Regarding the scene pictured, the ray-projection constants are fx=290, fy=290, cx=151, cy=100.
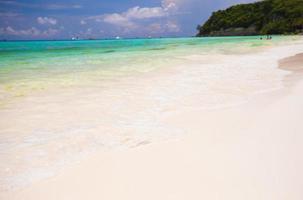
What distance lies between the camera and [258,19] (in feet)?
338

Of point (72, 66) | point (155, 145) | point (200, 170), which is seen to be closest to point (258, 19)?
point (72, 66)

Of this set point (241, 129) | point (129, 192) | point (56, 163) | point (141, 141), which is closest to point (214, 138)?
point (241, 129)

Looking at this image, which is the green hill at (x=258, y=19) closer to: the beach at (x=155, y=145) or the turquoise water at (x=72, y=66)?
the turquoise water at (x=72, y=66)

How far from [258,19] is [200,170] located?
111m

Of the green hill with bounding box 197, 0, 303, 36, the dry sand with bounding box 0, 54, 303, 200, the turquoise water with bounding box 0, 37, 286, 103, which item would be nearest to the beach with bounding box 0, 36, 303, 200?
the dry sand with bounding box 0, 54, 303, 200

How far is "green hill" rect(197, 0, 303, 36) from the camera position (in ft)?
289

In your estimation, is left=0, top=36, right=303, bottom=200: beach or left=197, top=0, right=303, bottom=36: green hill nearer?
left=0, top=36, right=303, bottom=200: beach

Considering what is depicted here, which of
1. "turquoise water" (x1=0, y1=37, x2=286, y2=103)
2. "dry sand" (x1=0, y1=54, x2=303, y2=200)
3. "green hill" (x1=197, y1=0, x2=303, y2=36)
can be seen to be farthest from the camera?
"green hill" (x1=197, y1=0, x2=303, y2=36)

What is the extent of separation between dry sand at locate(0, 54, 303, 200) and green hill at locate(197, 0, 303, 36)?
86.9 metres

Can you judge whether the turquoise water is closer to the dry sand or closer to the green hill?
the dry sand

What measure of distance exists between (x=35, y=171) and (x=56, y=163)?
22 cm

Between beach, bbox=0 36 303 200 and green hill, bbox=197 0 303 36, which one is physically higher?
green hill, bbox=197 0 303 36

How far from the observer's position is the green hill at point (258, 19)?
8812 centimetres

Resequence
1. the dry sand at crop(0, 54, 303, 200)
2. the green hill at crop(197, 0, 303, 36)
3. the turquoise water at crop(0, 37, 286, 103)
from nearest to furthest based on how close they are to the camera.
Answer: the dry sand at crop(0, 54, 303, 200)
the turquoise water at crop(0, 37, 286, 103)
the green hill at crop(197, 0, 303, 36)
